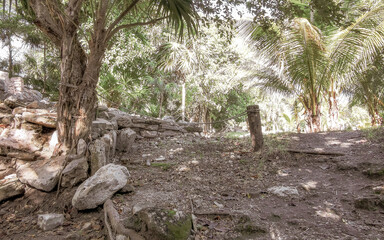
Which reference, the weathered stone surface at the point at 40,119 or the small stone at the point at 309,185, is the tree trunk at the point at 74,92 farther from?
the small stone at the point at 309,185

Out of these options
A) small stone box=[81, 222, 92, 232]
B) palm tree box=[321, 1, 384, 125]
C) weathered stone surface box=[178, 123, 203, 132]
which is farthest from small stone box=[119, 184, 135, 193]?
palm tree box=[321, 1, 384, 125]

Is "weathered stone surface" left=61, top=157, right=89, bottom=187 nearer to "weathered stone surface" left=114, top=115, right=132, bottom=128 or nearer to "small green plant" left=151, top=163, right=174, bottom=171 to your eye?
"small green plant" left=151, top=163, right=174, bottom=171

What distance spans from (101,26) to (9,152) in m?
2.56

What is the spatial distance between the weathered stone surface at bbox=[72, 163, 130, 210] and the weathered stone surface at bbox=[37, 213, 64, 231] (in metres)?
0.21

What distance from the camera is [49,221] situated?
107 inches

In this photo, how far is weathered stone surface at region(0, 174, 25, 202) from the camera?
3.22m

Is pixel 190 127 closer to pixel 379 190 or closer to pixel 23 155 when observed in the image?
pixel 23 155

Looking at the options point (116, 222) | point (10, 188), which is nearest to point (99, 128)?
point (10, 188)

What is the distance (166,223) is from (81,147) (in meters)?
2.19

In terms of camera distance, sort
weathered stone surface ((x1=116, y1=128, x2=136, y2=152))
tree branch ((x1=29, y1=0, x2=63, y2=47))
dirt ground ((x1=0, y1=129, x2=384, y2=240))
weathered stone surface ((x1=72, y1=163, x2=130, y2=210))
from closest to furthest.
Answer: dirt ground ((x1=0, y1=129, x2=384, y2=240)) → weathered stone surface ((x1=72, y1=163, x2=130, y2=210)) → tree branch ((x1=29, y1=0, x2=63, y2=47)) → weathered stone surface ((x1=116, y1=128, x2=136, y2=152))

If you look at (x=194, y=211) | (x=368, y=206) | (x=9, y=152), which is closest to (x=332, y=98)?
(x=368, y=206)

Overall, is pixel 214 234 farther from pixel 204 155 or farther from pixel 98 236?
pixel 204 155

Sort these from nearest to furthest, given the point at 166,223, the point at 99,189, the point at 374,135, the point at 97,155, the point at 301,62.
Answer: the point at 166,223 → the point at 99,189 → the point at 97,155 → the point at 374,135 → the point at 301,62

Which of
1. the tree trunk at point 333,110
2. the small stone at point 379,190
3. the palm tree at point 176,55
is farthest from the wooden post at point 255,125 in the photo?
the palm tree at point 176,55
